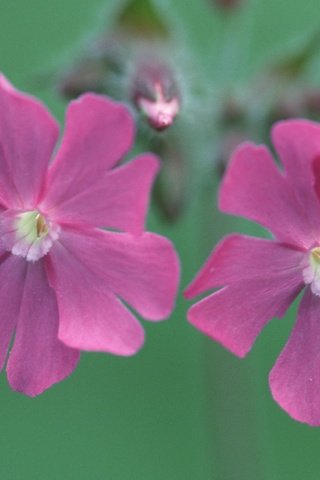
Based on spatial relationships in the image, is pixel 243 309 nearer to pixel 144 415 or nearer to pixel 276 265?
pixel 276 265

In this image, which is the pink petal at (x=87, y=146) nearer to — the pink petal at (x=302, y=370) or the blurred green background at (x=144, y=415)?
the pink petal at (x=302, y=370)

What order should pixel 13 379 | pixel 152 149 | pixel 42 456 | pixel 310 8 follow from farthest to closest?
pixel 310 8, pixel 42 456, pixel 152 149, pixel 13 379

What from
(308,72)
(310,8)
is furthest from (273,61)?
(310,8)

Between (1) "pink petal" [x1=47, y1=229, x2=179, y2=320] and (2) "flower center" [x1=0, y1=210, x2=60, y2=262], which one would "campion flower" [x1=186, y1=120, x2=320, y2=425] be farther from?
(2) "flower center" [x1=0, y1=210, x2=60, y2=262]

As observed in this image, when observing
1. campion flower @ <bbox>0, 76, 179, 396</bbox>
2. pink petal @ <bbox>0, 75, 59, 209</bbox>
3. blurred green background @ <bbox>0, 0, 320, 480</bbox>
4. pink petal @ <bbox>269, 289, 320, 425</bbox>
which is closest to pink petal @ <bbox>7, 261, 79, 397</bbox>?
campion flower @ <bbox>0, 76, 179, 396</bbox>

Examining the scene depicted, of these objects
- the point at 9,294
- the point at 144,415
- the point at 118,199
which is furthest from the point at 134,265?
Result: the point at 144,415

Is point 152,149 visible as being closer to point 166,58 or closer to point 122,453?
point 166,58
